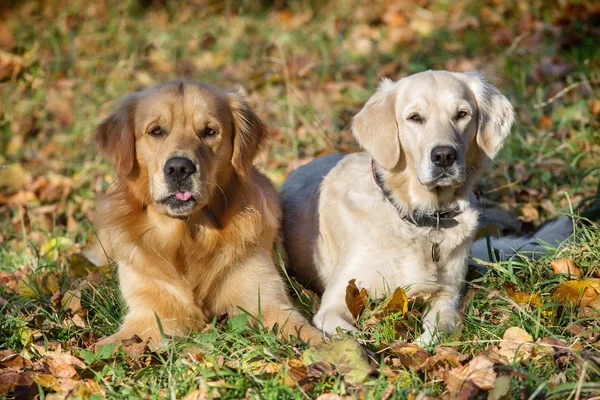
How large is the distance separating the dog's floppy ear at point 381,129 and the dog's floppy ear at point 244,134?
513mm

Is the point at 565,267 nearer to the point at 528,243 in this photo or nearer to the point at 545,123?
the point at 528,243

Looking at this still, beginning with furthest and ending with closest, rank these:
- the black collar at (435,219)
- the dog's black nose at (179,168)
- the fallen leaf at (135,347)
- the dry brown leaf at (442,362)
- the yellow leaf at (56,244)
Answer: the yellow leaf at (56,244) < the black collar at (435,219) < the dog's black nose at (179,168) < the fallen leaf at (135,347) < the dry brown leaf at (442,362)

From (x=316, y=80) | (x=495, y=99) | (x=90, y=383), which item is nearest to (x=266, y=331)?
(x=90, y=383)

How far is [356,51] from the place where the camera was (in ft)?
26.8

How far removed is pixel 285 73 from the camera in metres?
6.05

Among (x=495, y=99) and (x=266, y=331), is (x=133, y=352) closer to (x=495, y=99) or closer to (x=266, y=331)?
(x=266, y=331)

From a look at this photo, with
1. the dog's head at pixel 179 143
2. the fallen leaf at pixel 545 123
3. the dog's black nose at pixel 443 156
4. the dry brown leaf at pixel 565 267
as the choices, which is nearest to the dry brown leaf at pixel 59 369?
the dog's head at pixel 179 143

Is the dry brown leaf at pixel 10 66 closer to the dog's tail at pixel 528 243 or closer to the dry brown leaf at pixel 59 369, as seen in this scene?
the dry brown leaf at pixel 59 369

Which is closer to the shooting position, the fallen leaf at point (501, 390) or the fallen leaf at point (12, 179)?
the fallen leaf at point (501, 390)

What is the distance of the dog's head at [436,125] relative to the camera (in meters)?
3.43

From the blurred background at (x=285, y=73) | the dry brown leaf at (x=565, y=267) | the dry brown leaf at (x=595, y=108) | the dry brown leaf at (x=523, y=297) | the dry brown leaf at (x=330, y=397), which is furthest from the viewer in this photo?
the dry brown leaf at (x=595, y=108)

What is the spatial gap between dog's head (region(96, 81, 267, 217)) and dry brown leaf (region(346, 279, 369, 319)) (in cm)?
77

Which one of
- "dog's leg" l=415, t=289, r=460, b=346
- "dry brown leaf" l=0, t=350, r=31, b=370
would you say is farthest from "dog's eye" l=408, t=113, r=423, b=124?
"dry brown leaf" l=0, t=350, r=31, b=370

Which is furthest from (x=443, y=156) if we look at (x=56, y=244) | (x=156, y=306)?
(x=56, y=244)
